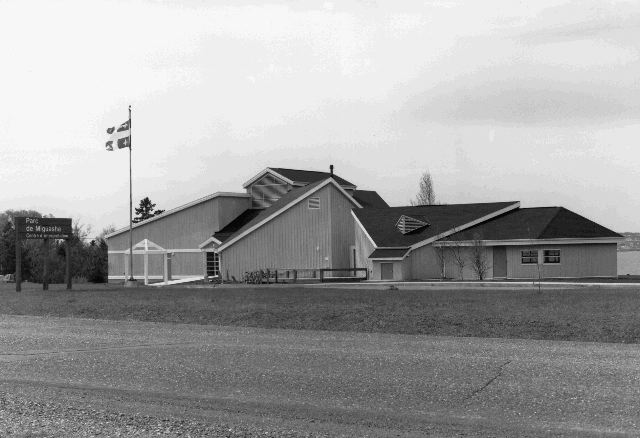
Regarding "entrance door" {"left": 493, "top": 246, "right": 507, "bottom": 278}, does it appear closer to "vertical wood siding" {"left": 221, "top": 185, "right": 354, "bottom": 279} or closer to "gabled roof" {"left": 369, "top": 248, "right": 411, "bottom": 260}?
"gabled roof" {"left": 369, "top": 248, "right": 411, "bottom": 260}

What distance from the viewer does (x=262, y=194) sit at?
210ft

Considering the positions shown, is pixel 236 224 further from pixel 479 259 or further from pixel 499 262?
pixel 499 262

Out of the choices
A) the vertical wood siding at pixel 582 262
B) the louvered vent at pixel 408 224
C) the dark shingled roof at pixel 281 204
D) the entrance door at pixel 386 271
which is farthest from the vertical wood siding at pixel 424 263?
the dark shingled roof at pixel 281 204

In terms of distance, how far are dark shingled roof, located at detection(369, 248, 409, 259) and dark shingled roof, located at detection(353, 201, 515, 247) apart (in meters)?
0.57

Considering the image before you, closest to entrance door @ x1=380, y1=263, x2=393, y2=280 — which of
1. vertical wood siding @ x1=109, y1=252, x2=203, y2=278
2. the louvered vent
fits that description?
the louvered vent

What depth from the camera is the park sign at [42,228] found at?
3744 centimetres

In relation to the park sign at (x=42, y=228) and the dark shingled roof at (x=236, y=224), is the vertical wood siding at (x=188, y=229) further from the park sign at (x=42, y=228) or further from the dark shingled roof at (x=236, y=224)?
the park sign at (x=42, y=228)

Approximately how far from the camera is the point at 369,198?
67.7 meters

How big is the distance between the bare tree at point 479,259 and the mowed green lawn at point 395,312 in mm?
21676

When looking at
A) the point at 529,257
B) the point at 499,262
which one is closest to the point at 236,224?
the point at 499,262

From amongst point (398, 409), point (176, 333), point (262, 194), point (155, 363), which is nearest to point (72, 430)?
point (398, 409)

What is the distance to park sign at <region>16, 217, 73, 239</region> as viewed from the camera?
37.4 meters

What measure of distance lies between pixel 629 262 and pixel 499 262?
29708 mm

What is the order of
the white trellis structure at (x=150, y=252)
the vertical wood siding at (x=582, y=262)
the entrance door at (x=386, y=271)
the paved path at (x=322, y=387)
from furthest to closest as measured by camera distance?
the white trellis structure at (x=150, y=252)
the entrance door at (x=386, y=271)
the vertical wood siding at (x=582, y=262)
the paved path at (x=322, y=387)
